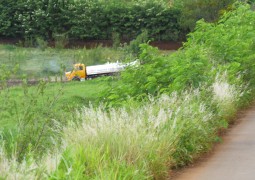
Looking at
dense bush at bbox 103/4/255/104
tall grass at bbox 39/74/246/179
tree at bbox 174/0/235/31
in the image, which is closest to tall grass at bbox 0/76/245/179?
tall grass at bbox 39/74/246/179

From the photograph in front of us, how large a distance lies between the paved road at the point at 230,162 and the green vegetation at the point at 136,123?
214mm

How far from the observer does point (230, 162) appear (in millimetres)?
10609

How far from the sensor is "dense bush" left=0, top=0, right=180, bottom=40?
48.3 meters

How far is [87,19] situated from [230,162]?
3872 centimetres

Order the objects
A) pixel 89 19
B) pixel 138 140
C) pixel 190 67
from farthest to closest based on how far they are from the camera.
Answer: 1. pixel 89 19
2. pixel 190 67
3. pixel 138 140

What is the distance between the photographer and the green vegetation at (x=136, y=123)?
27.5ft

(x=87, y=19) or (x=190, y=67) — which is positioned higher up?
(x=190, y=67)

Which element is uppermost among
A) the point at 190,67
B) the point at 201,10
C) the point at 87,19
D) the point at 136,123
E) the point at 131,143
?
the point at 190,67

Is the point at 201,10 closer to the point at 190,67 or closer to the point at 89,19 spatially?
the point at 89,19

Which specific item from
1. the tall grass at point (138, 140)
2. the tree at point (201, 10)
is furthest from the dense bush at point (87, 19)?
the tall grass at point (138, 140)

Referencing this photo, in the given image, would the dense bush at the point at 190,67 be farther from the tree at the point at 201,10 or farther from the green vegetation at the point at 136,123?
the tree at the point at 201,10

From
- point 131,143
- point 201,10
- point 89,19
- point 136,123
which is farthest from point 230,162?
point 89,19

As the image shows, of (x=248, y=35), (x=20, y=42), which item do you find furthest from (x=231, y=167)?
(x=20, y=42)

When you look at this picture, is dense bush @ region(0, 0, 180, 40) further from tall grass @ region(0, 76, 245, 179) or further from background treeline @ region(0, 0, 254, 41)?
tall grass @ region(0, 76, 245, 179)
